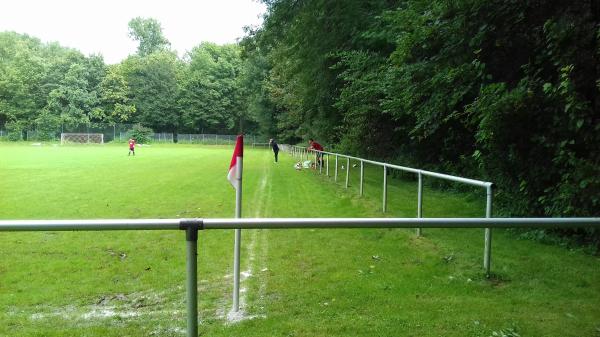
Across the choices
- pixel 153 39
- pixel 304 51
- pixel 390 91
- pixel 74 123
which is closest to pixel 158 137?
pixel 74 123

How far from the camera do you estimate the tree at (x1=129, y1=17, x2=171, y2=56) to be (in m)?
103

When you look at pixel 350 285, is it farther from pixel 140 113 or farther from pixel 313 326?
pixel 140 113

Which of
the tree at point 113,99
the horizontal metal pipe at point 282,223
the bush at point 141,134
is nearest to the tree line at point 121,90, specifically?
the tree at point 113,99

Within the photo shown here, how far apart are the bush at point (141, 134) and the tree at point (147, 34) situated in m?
33.6

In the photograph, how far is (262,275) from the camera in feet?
19.1

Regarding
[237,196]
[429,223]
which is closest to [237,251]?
[237,196]

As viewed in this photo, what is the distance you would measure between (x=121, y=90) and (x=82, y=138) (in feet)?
35.1

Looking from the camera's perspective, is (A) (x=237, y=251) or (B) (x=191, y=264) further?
(A) (x=237, y=251)

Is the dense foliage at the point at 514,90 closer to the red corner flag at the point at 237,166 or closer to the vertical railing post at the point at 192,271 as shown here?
the red corner flag at the point at 237,166

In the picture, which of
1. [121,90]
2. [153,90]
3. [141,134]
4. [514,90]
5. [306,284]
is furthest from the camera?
[153,90]

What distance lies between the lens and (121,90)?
77.4 m

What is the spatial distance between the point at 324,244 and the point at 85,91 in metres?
76.3

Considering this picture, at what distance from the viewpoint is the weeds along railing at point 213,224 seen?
2455 millimetres

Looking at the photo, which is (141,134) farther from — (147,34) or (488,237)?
(488,237)
